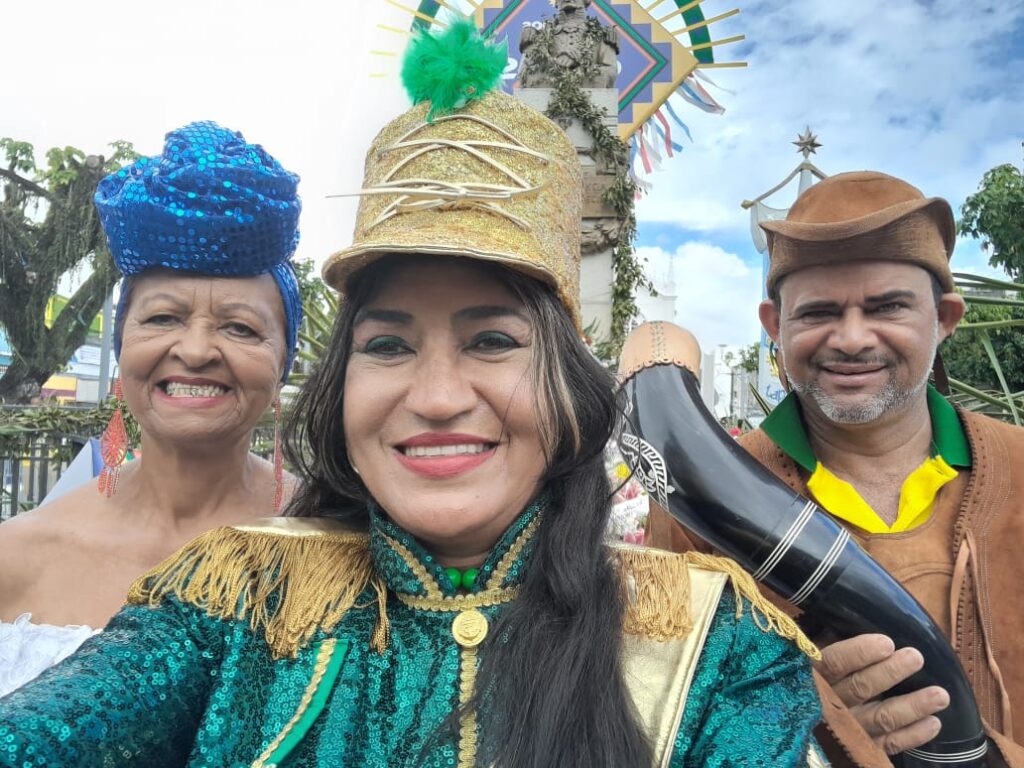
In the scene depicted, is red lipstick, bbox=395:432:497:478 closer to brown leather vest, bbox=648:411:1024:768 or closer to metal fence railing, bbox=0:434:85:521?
brown leather vest, bbox=648:411:1024:768

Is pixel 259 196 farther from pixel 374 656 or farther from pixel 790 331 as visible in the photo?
pixel 790 331

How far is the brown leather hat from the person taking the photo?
1.88 metres

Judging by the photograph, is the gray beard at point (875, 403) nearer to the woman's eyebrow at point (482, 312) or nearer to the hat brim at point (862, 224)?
the hat brim at point (862, 224)

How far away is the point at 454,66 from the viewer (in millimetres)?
1226

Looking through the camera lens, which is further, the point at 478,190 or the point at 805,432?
the point at 805,432

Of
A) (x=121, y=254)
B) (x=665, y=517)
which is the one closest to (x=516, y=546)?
(x=665, y=517)

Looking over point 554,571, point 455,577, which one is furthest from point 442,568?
point 554,571

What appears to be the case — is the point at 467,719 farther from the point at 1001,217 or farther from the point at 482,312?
the point at 1001,217

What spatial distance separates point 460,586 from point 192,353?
1038 millimetres

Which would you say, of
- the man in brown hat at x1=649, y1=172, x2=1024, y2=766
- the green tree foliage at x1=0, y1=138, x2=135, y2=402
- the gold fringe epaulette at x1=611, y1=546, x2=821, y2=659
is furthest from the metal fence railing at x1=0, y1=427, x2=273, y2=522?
the green tree foliage at x1=0, y1=138, x2=135, y2=402

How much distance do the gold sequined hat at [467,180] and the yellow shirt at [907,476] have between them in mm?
1041

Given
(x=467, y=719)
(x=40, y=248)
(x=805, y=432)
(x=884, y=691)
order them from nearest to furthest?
(x=467, y=719), (x=884, y=691), (x=805, y=432), (x=40, y=248)

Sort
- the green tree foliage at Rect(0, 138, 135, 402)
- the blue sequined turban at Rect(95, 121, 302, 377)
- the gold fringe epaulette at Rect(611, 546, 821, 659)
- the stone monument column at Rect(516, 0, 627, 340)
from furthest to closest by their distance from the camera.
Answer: the green tree foliage at Rect(0, 138, 135, 402), the stone monument column at Rect(516, 0, 627, 340), the blue sequined turban at Rect(95, 121, 302, 377), the gold fringe epaulette at Rect(611, 546, 821, 659)

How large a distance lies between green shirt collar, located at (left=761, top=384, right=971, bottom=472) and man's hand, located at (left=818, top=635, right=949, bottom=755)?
633mm
